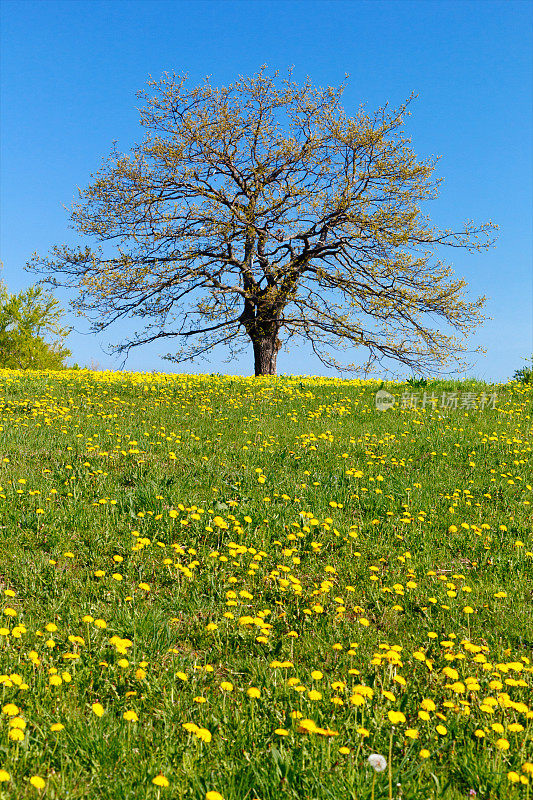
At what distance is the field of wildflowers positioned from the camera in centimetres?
271

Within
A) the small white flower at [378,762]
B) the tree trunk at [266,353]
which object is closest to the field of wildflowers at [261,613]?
the small white flower at [378,762]

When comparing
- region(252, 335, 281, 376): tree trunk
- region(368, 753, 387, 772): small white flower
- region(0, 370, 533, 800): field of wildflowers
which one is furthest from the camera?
region(252, 335, 281, 376): tree trunk

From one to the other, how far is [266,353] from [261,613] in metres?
17.4

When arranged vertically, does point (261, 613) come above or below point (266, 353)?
below

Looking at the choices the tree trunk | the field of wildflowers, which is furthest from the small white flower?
the tree trunk

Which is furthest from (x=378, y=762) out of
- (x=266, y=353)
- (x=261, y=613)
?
(x=266, y=353)

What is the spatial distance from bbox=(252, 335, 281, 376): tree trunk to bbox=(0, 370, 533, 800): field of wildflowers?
38.7 feet

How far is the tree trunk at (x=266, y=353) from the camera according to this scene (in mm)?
20734

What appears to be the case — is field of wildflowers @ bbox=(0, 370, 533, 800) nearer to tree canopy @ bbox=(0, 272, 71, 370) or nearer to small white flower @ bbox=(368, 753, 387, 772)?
small white flower @ bbox=(368, 753, 387, 772)

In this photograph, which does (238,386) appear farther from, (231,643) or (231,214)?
(231,643)

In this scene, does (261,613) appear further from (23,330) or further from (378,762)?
(23,330)

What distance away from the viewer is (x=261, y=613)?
3715mm

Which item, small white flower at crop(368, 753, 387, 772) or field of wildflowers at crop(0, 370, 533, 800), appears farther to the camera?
field of wildflowers at crop(0, 370, 533, 800)

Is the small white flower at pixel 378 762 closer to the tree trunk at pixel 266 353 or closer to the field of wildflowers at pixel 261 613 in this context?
the field of wildflowers at pixel 261 613
